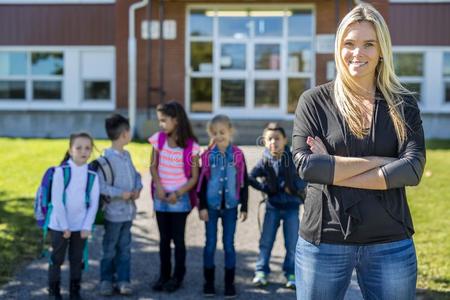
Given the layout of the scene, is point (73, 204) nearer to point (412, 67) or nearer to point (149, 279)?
point (149, 279)

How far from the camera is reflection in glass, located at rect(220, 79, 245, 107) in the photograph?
1772 cm

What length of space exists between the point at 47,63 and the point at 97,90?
69.2 inches

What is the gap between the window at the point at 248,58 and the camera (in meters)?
17.4

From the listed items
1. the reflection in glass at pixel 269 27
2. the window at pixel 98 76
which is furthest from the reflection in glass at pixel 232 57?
the window at pixel 98 76

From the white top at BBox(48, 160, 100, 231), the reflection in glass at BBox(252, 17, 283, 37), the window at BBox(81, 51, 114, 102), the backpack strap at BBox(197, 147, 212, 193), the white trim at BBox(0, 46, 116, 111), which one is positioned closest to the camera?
the white top at BBox(48, 160, 100, 231)

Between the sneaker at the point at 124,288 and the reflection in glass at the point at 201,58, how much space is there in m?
12.5

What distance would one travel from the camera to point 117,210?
550 centimetres

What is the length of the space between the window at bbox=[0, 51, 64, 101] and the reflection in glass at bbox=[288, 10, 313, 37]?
6895mm

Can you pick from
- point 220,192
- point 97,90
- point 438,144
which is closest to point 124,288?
point 220,192

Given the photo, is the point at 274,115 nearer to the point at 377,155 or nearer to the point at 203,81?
the point at 203,81

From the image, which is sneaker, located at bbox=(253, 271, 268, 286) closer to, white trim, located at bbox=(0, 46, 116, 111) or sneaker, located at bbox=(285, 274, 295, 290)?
sneaker, located at bbox=(285, 274, 295, 290)

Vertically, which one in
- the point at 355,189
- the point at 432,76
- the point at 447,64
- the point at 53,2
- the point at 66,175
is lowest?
the point at 66,175

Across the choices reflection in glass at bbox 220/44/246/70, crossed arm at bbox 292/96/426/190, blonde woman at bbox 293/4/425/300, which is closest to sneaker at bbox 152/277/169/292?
blonde woman at bbox 293/4/425/300

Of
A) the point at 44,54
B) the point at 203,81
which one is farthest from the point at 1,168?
the point at 44,54
